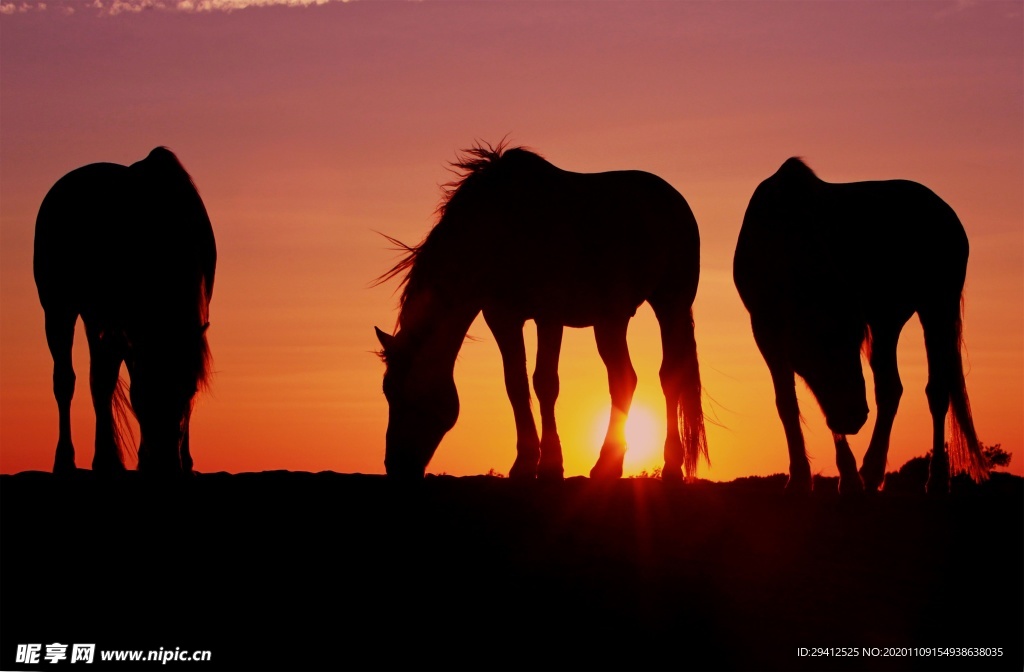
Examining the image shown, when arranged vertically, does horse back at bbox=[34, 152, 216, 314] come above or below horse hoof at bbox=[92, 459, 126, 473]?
above

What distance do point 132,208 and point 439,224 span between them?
2830 mm

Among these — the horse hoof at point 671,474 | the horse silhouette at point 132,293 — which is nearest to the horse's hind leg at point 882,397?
the horse hoof at point 671,474

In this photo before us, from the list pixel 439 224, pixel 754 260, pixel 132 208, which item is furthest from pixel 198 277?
pixel 754 260

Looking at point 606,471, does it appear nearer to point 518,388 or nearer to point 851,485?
point 518,388

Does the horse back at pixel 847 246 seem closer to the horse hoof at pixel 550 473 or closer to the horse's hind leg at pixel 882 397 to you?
the horse's hind leg at pixel 882 397

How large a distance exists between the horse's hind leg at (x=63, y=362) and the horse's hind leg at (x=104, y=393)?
21 cm

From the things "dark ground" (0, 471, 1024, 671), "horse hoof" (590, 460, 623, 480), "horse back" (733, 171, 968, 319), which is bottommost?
"dark ground" (0, 471, 1024, 671)

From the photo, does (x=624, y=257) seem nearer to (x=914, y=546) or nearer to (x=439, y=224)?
(x=439, y=224)

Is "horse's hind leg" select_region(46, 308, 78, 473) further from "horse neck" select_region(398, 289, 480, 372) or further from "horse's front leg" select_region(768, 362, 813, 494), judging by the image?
"horse's front leg" select_region(768, 362, 813, 494)

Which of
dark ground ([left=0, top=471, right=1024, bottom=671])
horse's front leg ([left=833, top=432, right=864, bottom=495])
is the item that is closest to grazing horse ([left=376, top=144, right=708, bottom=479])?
dark ground ([left=0, top=471, right=1024, bottom=671])

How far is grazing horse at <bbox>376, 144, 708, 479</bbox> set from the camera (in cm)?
1095

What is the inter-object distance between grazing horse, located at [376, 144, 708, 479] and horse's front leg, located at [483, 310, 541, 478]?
0.01 meters

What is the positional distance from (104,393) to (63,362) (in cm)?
45

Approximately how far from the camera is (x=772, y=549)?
9.34 metres
